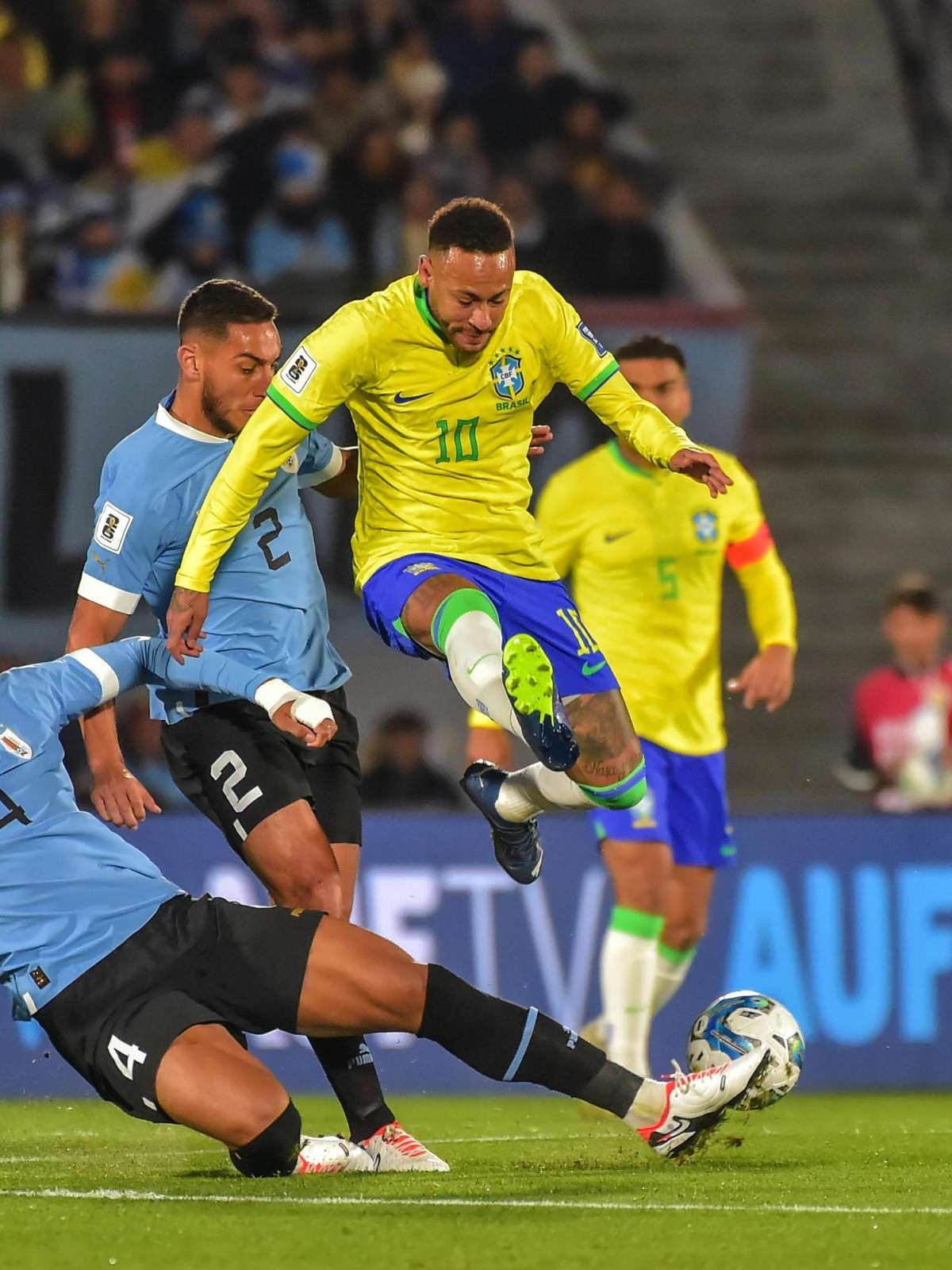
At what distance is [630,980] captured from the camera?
755 cm

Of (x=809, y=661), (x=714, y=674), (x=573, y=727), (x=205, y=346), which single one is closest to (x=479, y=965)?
(x=714, y=674)

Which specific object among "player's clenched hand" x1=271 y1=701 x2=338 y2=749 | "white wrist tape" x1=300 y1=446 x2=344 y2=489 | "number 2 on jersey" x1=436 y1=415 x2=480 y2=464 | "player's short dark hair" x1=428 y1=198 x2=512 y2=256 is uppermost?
"player's short dark hair" x1=428 y1=198 x2=512 y2=256

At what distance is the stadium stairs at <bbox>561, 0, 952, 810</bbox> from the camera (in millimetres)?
13633

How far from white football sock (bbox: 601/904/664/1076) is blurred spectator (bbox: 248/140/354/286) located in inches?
235

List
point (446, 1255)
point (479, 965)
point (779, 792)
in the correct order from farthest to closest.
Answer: point (779, 792) < point (479, 965) < point (446, 1255)

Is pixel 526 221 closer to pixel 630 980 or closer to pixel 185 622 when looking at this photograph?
pixel 630 980

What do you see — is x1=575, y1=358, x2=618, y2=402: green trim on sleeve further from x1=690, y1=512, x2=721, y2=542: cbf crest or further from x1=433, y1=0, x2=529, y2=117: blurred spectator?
x1=433, y1=0, x2=529, y2=117: blurred spectator

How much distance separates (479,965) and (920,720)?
250cm

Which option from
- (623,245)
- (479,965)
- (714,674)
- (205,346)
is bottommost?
Answer: (479,965)

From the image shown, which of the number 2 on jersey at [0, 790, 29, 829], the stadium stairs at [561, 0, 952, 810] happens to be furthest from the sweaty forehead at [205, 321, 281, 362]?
the stadium stairs at [561, 0, 952, 810]

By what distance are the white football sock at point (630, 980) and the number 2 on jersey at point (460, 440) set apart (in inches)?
83.0

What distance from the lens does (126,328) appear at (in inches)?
452

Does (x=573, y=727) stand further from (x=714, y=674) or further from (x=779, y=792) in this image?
(x=779, y=792)

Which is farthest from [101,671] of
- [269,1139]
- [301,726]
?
[269,1139]
